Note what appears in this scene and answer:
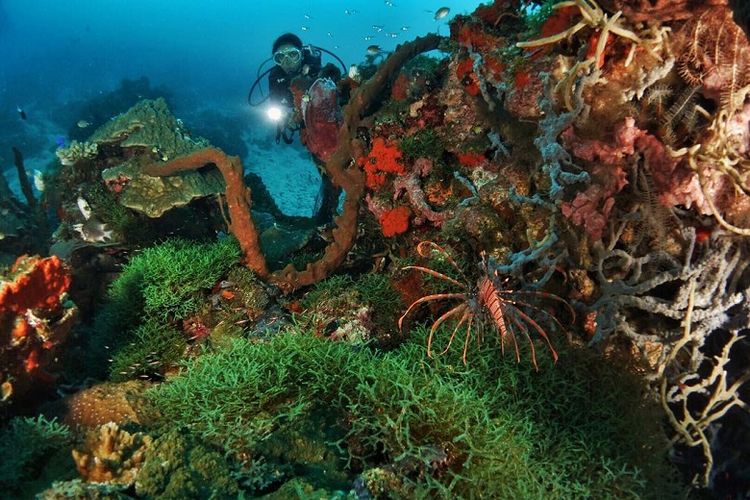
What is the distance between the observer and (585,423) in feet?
11.1

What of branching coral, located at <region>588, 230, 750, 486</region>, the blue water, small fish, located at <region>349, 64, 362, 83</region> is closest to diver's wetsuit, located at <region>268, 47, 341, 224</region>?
small fish, located at <region>349, 64, 362, 83</region>

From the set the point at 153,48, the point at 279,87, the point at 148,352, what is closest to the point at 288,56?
the point at 279,87

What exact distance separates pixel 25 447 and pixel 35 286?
4.64 feet

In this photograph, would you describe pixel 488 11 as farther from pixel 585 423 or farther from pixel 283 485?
pixel 283 485

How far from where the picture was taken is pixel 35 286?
3.68 m

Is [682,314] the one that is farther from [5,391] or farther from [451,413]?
[5,391]

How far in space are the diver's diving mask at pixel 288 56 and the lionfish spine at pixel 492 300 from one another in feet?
26.5

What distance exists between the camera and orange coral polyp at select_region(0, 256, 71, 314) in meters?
3.51

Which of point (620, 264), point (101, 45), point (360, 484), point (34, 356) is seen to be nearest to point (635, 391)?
point (620, 264)

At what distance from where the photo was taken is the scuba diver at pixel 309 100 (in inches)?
299

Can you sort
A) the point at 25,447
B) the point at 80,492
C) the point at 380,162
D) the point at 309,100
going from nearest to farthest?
the point at 80,492 → the point at 25,447 → the point at 380,162 → the point at 309,100

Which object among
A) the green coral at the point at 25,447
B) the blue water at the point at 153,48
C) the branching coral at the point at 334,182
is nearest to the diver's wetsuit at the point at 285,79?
the blue water at the point at 153,48

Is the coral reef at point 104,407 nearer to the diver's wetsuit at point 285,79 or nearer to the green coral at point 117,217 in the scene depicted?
the green coral at point 117,217

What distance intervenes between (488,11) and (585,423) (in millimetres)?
5714
